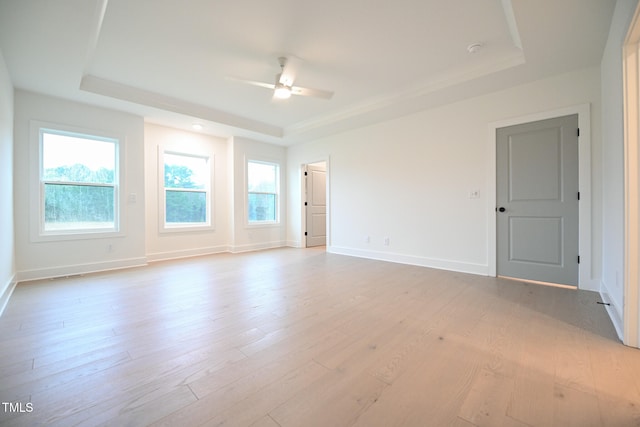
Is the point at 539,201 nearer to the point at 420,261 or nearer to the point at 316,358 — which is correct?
the point at 420,261

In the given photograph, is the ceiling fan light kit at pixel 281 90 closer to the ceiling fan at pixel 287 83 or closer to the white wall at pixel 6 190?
the ceiling fan at pixel 287 83

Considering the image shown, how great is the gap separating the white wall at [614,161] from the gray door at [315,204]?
4970mm

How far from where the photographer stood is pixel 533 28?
2.34 m

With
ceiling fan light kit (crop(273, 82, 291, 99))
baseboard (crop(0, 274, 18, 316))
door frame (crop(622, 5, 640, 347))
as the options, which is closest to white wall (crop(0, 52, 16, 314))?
baseboard (crop(0, 274, 18, 316))

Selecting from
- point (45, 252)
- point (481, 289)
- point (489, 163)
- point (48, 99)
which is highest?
point (48, 99)

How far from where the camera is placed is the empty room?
1441mm

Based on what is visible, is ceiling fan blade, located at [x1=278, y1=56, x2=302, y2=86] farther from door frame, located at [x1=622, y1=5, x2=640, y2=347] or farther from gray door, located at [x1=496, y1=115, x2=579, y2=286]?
gray door, located at [x1=496, y1=115, x2=579, y2=286]

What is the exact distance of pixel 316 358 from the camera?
5.58ft

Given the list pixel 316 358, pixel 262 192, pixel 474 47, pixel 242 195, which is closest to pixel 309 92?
pixel 474 47

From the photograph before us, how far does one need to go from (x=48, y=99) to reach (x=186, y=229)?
8.98 ft

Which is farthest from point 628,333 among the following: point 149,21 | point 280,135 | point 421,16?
point 280,135

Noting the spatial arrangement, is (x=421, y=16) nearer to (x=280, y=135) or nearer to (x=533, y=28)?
(x=533, y=28)

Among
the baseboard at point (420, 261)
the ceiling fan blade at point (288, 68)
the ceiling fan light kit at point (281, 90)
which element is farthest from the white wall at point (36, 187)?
the baseboard at point (420, 261)

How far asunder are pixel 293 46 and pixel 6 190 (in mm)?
3577
